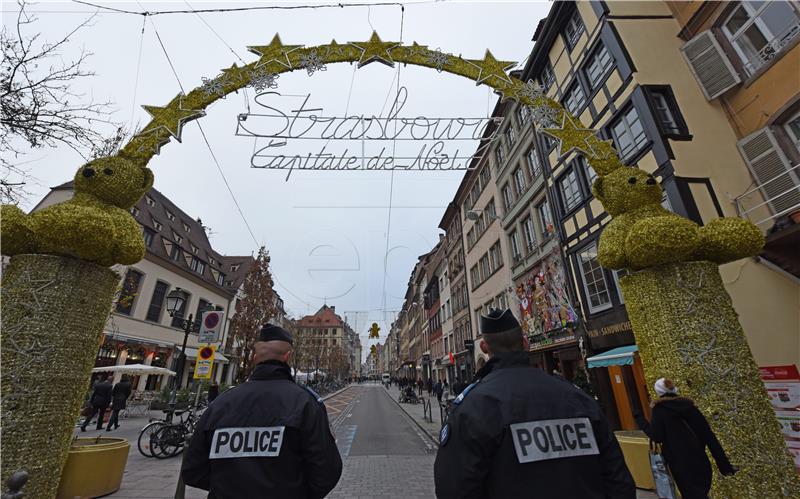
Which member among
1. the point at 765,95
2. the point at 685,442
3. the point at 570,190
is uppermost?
the point at 570,190

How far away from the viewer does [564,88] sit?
1366 cm

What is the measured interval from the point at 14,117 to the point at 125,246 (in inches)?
145

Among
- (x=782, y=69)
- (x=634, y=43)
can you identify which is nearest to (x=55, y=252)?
(x=782, y=69)

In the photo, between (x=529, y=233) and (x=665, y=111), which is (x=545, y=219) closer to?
(x=529, y=233)

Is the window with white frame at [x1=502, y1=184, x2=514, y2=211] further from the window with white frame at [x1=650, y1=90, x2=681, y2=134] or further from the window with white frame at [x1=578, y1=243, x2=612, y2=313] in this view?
the window with white frame at [x1=650, y1=90, x2=681, y2=134]

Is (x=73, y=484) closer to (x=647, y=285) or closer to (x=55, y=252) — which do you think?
(x=55, y=252)


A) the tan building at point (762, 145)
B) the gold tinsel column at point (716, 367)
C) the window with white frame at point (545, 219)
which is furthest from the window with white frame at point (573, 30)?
the gold tinsel column at point (716, 367)

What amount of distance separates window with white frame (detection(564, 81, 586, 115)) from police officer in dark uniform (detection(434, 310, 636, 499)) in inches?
533

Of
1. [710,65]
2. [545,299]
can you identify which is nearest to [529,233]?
[545,299]

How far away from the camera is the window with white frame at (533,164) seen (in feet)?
52.6

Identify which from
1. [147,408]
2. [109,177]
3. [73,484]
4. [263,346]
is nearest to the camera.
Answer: [263,346]

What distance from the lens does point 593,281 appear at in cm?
1214

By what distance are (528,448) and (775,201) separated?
10212 mm

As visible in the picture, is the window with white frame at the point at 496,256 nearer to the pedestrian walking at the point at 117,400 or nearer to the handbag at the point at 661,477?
the handbag at the point at 661,477
